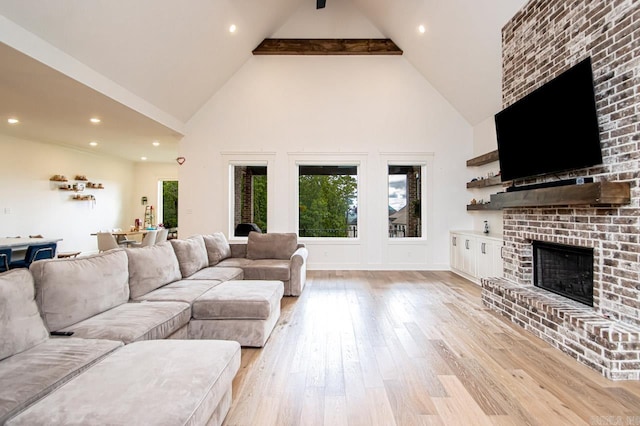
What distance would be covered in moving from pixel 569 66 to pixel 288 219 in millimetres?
5019

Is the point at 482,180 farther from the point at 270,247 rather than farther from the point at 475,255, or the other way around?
the point at 270,247

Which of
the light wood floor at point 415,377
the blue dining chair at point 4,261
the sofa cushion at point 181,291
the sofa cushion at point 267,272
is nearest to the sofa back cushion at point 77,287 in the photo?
the sofa cushion at point 181,291

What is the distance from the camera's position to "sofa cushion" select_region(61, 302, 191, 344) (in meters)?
2.13

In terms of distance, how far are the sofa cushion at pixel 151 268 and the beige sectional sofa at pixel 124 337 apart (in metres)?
0.01

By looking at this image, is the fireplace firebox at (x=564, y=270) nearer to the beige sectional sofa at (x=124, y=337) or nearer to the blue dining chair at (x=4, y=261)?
the beige sectional sofa at (x=124, y=337)

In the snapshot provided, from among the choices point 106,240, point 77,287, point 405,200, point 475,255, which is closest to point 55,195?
point 106,240

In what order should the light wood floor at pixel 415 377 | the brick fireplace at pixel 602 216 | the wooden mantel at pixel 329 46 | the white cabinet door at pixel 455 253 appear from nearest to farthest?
the light wood floor at pixel 415 377, the brick fireplace at pixel 602 216, the white cabinet door at pixel 455 253, the wooden mantel at pixel 329 46

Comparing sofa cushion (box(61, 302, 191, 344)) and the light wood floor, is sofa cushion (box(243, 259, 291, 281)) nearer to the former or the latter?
the light wood floor

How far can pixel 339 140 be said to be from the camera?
6680mm

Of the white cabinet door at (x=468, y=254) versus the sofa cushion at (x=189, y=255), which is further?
the white cabinet door at (x=468, y=254)

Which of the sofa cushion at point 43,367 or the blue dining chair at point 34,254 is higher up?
the blue dining chair at point 34,254

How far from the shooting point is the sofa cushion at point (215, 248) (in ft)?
16.0

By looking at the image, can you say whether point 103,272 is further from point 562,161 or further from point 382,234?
point 382,234

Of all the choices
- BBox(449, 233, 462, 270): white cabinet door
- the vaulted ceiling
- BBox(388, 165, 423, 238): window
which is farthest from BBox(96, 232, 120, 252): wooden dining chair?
BBox(449, 233, 462, 270): white cabinet door
